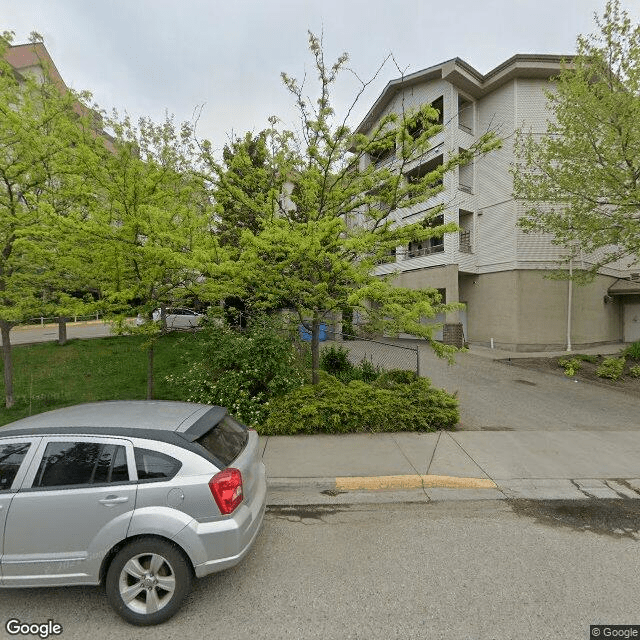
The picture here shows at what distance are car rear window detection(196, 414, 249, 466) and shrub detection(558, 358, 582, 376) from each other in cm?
1168

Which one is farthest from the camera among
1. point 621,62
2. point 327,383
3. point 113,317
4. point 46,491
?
point 621,62

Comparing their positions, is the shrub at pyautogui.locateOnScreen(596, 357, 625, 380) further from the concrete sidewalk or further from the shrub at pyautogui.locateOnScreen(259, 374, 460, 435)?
the shrub at pyautogui.locateOnScreen(259, 374, 460, 435)

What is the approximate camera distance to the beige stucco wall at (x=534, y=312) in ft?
52.8

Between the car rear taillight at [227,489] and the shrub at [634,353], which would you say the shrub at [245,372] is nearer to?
the car rear taillight at [227,489]

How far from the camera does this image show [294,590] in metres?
2.72

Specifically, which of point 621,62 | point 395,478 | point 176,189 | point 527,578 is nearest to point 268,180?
point 176,189

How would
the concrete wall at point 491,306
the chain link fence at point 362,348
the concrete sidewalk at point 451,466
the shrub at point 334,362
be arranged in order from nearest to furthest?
1. the concrete sidewalk at point 451,466
2. the chain link fence at point 362,348
3. the shrub at point 334,362
4. the concrete wall at point 491,306

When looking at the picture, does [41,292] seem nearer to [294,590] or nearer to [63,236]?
[63,236]

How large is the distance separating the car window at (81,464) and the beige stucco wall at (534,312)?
56.4ft

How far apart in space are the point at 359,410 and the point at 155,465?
4.04m

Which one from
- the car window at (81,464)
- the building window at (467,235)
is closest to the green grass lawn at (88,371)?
the car window at (81,464)

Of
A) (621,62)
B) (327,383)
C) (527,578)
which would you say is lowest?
(527,578)

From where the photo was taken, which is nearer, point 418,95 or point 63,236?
point 63,236

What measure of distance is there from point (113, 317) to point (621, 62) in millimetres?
13800
